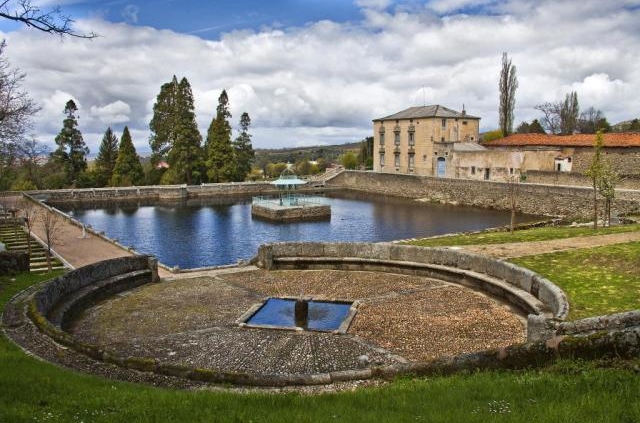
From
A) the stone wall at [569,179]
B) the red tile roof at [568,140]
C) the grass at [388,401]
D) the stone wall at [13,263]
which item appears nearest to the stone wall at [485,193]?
the stone wall at [569,179]

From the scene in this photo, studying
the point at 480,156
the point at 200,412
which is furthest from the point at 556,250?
the point at 480,156

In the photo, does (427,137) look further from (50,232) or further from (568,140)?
(50,232)

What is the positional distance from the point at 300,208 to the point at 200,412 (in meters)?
37.3

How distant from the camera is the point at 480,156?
5147cm

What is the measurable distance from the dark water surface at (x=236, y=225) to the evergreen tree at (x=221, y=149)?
10025mm

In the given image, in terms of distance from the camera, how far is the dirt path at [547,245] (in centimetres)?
1680

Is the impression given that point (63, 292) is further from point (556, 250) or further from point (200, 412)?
point (556, 250)

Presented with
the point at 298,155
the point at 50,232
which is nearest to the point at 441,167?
the point at 50,232

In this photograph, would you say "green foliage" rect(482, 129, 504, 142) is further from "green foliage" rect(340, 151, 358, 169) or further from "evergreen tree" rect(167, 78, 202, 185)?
"evergreen tree" rect(167, 78, 202, 185)

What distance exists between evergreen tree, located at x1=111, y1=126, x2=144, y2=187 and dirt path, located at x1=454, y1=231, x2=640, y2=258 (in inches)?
2003

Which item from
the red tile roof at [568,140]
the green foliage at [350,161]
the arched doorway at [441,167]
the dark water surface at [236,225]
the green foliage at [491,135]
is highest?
the green foliage at [491,135]

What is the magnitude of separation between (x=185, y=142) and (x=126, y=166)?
741 centimetres

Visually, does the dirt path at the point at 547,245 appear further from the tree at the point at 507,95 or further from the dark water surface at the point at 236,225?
the tree at the point at 507,95

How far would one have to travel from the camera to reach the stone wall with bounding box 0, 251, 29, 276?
45.5 feet
